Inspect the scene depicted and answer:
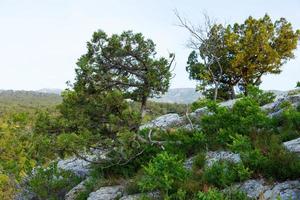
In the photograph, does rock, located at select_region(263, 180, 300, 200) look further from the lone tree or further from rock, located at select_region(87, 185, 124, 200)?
the lone tree

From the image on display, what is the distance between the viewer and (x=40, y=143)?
1441 centimetres

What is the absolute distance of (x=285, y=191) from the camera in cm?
880

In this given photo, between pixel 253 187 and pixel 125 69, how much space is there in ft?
38.0

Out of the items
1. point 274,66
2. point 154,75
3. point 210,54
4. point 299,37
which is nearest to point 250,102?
point 154,75

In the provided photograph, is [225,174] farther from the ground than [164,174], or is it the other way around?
[164,174]

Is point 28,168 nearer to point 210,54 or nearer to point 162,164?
point 162,164

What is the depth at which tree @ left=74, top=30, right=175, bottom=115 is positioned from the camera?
1912cm

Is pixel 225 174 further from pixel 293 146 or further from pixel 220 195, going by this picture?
pixel 293 146

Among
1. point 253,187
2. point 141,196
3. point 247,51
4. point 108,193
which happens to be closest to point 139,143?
point 108,193

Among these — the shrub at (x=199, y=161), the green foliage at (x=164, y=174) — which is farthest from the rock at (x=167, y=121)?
the green foliage at (x=164, y=174)

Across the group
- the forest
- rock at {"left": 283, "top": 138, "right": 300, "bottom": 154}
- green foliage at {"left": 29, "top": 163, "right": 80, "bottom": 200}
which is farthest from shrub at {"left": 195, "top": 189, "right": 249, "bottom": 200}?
green foliage at {"left": 29, "top": 163, "right": 80, "bottom": 200}

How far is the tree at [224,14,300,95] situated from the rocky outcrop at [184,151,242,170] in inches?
1035

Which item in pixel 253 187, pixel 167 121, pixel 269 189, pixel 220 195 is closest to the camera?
pixel 220 195

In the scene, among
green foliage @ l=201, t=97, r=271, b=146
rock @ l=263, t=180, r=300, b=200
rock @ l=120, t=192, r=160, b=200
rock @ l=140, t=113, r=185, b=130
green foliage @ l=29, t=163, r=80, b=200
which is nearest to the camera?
rock @ l=263, t=180, r=300, b=200
